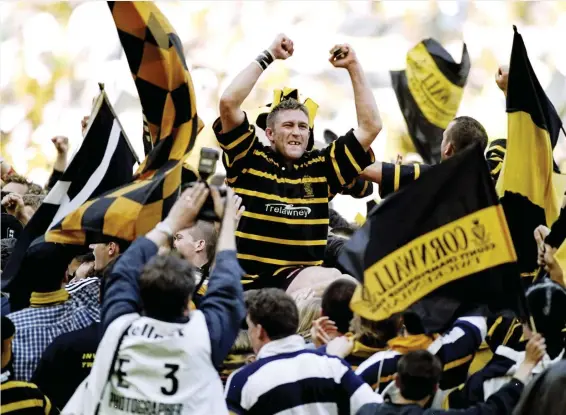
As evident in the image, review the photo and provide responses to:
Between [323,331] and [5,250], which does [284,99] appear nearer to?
[5,250]

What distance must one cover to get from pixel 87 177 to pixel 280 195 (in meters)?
1.39

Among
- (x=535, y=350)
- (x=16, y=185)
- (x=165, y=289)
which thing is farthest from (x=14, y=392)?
(x=16, y=185)

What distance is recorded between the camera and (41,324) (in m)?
7.22

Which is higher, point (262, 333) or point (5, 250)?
point (5, 250)

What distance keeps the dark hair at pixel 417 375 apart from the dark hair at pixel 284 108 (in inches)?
112

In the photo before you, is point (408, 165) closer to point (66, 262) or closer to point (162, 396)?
point (66, 262)

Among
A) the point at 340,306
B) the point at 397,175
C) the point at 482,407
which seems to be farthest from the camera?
the point at 397,175

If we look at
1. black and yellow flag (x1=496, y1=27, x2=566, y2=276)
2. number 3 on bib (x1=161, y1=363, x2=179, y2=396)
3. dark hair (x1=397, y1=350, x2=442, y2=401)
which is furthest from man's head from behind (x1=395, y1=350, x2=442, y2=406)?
black and yellow flag (x1=496, y1=27, x2=566, y2=276)

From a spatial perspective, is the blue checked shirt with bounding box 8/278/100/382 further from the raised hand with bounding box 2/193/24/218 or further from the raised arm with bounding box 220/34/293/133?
the raised hand with bounding box 2/193/24/218

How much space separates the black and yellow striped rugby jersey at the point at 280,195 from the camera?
8.53 m

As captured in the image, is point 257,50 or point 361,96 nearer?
point 361,96

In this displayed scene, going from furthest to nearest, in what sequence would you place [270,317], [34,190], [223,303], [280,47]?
1. [34,190]
2. [280,47]
3. [270,317]
4. [223,303]

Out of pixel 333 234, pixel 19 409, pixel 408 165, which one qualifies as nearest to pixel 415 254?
pixel 19 409

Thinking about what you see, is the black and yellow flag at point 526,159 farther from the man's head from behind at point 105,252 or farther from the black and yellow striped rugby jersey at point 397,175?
the man's head from behind at point 105,252
